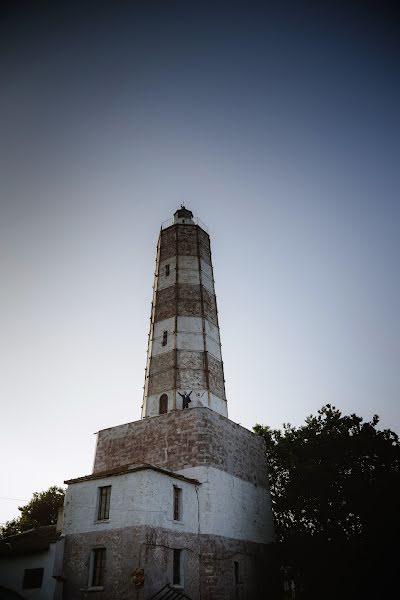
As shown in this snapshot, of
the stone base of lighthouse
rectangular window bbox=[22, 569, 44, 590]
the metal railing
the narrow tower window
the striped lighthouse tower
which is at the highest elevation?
the striped lighthouse tower

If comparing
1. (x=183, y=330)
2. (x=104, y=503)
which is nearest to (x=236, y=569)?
(x=104, y=503)

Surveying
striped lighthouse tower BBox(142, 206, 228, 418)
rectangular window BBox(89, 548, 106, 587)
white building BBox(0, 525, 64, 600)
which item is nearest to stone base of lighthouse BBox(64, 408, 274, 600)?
rectangular window BBox(89, 548, 106, 587)

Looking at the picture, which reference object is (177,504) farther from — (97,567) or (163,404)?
(163,404)

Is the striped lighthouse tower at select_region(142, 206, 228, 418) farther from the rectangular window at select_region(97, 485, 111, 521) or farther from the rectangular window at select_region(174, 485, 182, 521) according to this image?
the rectangular window at select_region(97, 485, 111, 521)

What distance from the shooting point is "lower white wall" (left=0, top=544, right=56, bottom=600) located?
45.3 feet

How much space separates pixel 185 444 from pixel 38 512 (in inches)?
948

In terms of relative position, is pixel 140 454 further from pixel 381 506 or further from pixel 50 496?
pixel 50 496

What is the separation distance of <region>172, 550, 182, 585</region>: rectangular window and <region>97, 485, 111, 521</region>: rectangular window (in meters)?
2.98

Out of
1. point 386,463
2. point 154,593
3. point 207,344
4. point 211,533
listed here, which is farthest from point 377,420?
point 154,593

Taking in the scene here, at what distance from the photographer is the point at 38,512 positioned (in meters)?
33.3

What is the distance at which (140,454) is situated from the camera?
1842cm

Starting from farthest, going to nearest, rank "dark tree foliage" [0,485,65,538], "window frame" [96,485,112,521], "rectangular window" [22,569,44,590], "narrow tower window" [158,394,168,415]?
1. "dark tree foliage" [0,485,65,538]
2. "narrow tower window" [158,394,168,415]
3. "window frame" [96,485,112,521]
4. "rectangular window" [22,569,44,590]

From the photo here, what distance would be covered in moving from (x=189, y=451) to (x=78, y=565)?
587 centimetres

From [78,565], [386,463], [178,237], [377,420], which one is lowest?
[78,565]
